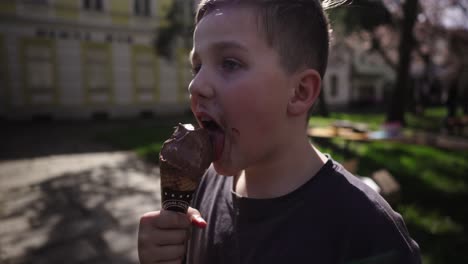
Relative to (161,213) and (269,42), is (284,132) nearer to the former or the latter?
(269,42)

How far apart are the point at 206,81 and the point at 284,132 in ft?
0.95

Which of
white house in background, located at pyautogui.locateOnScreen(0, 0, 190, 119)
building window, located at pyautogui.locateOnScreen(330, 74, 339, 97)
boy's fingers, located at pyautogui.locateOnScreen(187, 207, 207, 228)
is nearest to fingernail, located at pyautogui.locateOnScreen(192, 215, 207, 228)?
boy's fingers, located at pyautogui.locateOnScreen(187, 207, 207, 228)

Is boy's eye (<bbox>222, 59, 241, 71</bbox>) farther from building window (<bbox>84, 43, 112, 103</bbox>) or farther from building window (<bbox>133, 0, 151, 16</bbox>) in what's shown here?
building window (<bbox>133, 0, 151, 16</bbox>)

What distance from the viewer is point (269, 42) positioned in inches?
39.7

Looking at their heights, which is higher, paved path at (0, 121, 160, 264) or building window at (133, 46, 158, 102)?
building window at (133, 46, 158, 102)

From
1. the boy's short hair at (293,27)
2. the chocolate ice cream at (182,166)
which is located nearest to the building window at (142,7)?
the boy's short hair at (293,27)

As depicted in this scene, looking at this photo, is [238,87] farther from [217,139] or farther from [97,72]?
[97,72]

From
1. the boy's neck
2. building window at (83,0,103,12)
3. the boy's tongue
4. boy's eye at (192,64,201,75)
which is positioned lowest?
the boy's neck

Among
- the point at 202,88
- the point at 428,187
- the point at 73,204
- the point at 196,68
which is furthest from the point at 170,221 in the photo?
the point at 428,187

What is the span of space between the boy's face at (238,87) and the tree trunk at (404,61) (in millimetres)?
9292

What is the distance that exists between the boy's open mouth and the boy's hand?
208 mm

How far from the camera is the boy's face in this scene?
0.99 m

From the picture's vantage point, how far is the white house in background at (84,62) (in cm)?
1545

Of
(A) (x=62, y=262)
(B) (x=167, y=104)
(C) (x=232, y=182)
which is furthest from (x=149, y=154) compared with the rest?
(B) (x=167, y=104)
